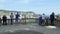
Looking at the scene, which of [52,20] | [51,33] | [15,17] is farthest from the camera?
[15,17]

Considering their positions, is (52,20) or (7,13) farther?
(7,13)

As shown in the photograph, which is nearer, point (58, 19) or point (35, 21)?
point (58, 19)

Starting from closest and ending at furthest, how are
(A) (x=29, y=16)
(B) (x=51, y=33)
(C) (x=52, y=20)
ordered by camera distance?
(B) (x=51, y=33) → (C) (x=52, y=20) → (A) (x=29, y=16)

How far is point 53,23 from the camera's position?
2292 centimetres

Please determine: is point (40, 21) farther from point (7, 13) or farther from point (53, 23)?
point (7, 13)

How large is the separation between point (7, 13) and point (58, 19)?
603cm

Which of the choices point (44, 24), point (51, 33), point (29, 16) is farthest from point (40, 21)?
point (51, 33)

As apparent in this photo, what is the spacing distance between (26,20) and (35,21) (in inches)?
44.8

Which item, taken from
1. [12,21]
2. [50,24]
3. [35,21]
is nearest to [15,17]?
[12,21]

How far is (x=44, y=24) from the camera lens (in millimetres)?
23094

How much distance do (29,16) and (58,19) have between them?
4.60m

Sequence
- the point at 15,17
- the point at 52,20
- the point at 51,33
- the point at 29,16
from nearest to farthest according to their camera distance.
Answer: the point at 51,33 < the point at 52,20 < the point at 15,17 < the point at 29,16

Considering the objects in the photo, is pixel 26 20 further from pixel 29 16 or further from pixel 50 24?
pixel 50 24

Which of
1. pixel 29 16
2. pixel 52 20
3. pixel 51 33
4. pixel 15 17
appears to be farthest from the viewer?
pixel 29 16
